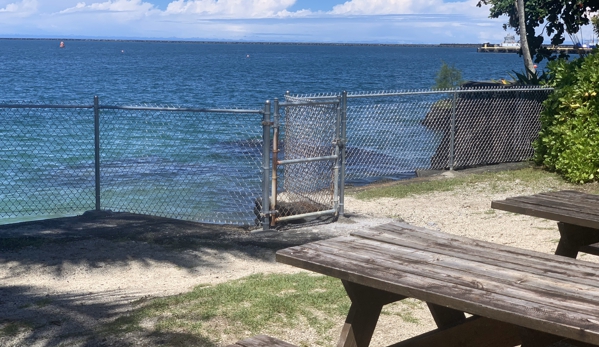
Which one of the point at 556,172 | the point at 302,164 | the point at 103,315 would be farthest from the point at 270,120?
the point at 556,172

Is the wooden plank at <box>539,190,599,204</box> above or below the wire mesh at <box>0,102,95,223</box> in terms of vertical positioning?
above

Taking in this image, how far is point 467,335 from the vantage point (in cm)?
381

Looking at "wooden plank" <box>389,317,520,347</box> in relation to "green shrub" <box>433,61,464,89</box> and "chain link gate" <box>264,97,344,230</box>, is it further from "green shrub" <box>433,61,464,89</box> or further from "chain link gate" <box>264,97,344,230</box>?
"green shrub" <box>433,61,464,89</box>

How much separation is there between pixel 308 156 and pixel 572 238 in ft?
15.1

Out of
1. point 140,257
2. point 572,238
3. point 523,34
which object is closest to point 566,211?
point 572,238

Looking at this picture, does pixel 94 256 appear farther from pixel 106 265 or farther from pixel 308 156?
pixel 308 156

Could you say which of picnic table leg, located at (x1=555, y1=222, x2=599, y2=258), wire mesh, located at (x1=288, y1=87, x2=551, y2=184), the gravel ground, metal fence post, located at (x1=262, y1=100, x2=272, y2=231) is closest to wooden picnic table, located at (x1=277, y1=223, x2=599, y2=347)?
the gravel ground

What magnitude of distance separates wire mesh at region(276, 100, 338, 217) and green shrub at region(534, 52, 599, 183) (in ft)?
15.1

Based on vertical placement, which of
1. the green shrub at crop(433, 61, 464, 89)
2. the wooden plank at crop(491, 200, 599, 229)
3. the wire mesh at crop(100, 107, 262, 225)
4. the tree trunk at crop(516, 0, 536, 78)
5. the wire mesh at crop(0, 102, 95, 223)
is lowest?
the wire mesh at crop(0, 102, 95, 223)

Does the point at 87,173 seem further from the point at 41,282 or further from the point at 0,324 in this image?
the point at 0,324

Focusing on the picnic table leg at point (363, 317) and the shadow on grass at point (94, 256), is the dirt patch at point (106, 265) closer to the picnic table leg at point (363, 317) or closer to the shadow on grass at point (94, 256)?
the shadow on grass at point (94, 256)

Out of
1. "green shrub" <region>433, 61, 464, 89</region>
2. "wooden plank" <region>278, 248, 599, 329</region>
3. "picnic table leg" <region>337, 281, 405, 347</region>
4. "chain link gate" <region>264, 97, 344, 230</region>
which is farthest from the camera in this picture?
"green shrub" <region>433, 61, 464, 89</region>

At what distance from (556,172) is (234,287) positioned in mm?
8549

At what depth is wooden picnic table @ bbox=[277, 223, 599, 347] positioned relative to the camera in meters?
2.80
